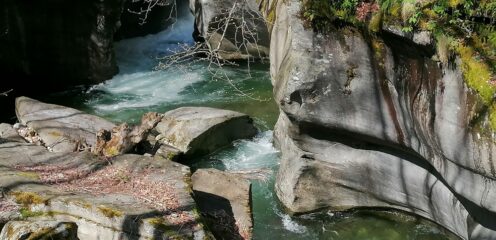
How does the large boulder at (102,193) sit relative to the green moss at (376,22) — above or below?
below

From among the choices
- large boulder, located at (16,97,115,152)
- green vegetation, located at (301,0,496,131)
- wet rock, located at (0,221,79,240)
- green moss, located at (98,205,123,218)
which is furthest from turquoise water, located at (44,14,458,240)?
wet rock, located at (0,221,79,240)

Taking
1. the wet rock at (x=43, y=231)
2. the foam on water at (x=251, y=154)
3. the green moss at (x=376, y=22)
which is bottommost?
the foam on water at (x=251, y=154)

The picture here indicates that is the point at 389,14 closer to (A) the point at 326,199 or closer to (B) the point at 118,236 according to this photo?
(A) the point at 326,199

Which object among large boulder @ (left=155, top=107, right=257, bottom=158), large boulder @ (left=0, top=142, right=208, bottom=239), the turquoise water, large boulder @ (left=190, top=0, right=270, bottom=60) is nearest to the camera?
large boulder @ (left=0, top=142, right=208, bottom=239)

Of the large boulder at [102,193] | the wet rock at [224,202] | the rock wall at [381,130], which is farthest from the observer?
the wet rock at [224,202]

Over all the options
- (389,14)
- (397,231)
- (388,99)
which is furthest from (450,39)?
(397,231)

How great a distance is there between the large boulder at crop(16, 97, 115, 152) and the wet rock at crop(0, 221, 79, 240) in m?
4.51

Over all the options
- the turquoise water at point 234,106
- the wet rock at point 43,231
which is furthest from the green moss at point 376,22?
the wet rock at point 43,231

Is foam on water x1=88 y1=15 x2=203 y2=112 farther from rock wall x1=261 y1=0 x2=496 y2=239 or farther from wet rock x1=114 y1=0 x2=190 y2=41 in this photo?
rock wall x1=261 y1=0 x2=496 y2=239

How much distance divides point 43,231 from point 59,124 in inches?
259

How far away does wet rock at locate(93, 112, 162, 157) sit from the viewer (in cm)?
1022

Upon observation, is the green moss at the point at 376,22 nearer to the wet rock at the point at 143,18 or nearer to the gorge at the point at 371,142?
the gorge at the point at 371,142

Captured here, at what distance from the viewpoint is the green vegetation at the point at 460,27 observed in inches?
252

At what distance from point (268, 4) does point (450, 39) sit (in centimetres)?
509
